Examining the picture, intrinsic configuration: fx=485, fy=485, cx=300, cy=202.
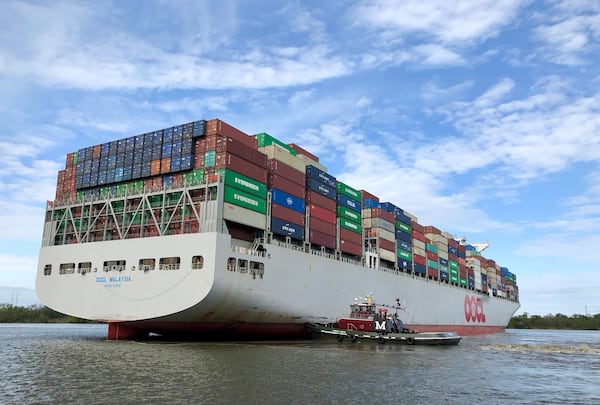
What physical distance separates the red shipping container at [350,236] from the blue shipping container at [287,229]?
7.48 m

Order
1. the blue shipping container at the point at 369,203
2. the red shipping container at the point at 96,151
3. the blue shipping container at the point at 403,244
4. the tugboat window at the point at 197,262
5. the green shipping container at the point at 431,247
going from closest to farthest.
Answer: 1. the tugboat window at the point at 197,262
2. the red shipping container at the point at 96,151
3. the blue shipping container at the point at 369,203
4. the blue shipping container at the point at 403,244
5. the green shipping container at the point at 431,247

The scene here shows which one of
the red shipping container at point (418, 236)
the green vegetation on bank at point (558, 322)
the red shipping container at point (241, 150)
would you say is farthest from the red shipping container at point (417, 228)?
the green vegetation on bank at point (558, 322)

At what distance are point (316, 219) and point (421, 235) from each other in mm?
28043

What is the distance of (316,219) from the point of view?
43.1 metres

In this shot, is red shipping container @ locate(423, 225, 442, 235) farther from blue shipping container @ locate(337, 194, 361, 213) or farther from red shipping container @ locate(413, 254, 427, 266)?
blue shipping container @ locate(337, 194, 361, 213)

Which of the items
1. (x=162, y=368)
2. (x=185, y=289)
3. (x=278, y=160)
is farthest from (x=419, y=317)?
(x=162, y=368)

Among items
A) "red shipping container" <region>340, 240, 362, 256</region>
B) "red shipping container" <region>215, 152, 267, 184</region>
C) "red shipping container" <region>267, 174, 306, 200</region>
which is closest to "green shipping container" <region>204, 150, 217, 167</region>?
"red shipping container" <region>215, 152, 267, 184</region>

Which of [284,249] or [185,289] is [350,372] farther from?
[284,249]

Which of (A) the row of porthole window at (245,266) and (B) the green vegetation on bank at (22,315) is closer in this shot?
(A) the row of porthole window at (245,266)

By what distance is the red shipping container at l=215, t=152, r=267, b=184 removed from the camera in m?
34.1

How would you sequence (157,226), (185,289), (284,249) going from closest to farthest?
(185,289) < (157,226) < (284,249)

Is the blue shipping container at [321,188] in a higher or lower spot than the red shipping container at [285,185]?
higher

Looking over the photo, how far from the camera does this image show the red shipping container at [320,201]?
43188mm

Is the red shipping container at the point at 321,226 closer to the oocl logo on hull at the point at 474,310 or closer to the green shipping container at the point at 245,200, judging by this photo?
the green shipping container at the point at 245,200
